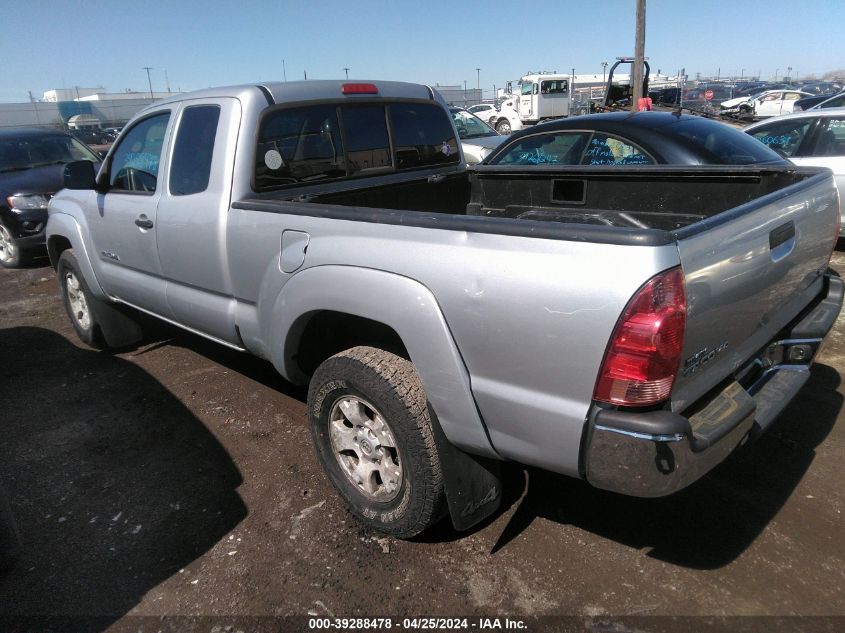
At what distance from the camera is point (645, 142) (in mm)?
5383

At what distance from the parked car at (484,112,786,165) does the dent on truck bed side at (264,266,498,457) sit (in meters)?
3.79

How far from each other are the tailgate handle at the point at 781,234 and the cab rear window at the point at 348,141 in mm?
2273

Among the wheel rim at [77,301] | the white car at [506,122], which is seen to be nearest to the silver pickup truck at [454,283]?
the wheel rim at [77,301]

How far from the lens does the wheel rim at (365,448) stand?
8.61ft

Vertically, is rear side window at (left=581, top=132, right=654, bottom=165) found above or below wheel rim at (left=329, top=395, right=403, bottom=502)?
above

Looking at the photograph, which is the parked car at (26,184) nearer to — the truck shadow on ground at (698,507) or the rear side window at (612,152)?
the rear side window at (612,152)

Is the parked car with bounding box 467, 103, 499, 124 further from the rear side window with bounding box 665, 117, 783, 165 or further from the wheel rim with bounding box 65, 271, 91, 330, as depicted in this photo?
the wheel rim with bounding box 65, 271, 91, 330

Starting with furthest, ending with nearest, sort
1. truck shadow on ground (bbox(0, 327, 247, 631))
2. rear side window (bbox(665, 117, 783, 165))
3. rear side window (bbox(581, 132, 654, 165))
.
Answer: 1. rear side window (bbox(581, 132, 654, 165))
2. rear side window (bbox(665, 117, 783, 165))
3. truck shadow on ground (bbox(0, 327, 247, 631))

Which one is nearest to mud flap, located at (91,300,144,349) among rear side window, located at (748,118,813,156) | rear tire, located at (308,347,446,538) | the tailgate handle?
rear tire, located at (308,347,446,538)

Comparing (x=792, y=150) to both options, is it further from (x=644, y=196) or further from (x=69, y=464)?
(x=69, y=464)

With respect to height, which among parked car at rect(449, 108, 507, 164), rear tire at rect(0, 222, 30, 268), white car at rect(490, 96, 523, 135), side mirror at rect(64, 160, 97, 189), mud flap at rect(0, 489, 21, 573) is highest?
side mirror at rect(64, 160, 97, 189)

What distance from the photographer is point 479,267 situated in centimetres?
203

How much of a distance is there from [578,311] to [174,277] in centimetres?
267

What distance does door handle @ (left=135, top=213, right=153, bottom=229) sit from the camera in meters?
3.72
